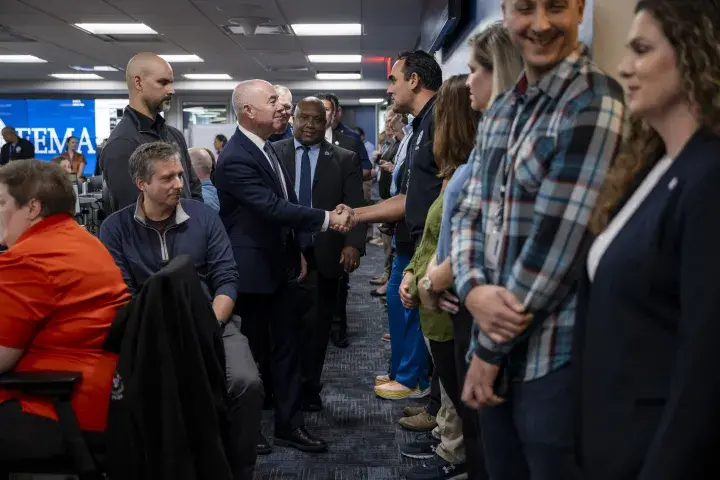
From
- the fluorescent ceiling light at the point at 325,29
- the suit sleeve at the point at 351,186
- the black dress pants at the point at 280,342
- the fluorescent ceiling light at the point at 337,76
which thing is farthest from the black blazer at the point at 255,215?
the fluorescent ceiling light at the point at 337,76

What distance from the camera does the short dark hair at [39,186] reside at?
1.89 m

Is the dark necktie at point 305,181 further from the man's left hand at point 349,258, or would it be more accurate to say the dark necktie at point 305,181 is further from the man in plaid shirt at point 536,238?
the man in plaid shirt at point 536,238

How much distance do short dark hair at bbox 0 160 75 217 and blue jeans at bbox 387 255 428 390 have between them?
5.62 ft

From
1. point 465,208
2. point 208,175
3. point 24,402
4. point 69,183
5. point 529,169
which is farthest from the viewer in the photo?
point 208,175

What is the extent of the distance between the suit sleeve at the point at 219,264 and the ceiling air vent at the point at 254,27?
6358mm

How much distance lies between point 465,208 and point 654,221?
1.79 ft

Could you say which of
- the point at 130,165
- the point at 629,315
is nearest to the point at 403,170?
the point at 130,165

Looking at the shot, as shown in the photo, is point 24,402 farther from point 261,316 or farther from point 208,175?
point 208,175

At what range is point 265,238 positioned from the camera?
2.92 m

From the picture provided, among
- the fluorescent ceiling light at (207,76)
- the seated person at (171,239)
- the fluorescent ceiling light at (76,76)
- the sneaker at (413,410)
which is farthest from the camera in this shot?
the fluorescent ceiling light at (76,76)

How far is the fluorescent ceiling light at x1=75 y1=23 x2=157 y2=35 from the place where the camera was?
8758 millimetres

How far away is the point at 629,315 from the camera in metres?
0.92

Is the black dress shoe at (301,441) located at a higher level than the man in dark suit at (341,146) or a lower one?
lower

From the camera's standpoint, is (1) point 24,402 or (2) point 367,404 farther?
(2) point 367,404
